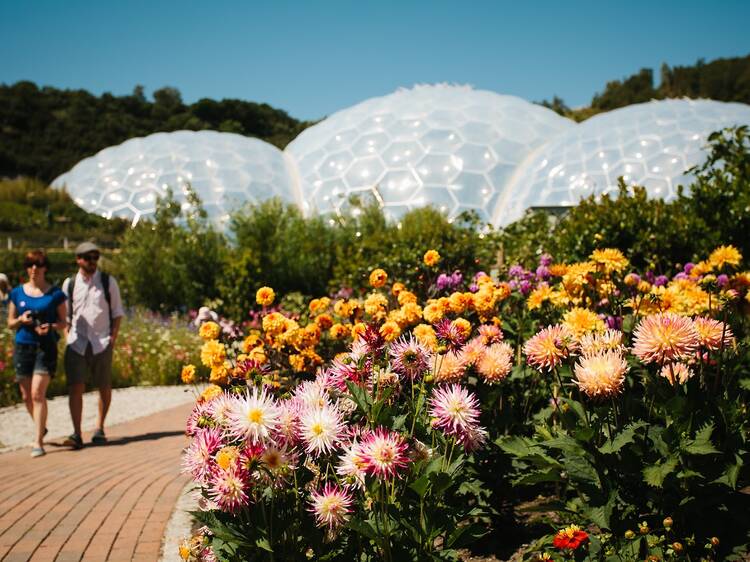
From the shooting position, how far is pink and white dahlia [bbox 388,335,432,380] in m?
2.11

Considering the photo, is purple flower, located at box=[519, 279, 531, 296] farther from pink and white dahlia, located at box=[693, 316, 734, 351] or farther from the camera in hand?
the camera in hand

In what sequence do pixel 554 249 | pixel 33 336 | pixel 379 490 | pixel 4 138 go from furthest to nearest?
1. pixel 4 138
2. pixel 554 249
3. pixel 33 336
4. pixel 379 490

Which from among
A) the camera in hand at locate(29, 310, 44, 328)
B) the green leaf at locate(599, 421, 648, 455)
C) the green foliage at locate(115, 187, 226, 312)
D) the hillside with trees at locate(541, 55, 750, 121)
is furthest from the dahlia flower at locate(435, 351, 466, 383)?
the hillside with trees at locate(541, 55, 750, 121)

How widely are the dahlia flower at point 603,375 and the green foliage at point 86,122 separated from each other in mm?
36961

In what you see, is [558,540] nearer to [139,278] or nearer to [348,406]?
[348,406]

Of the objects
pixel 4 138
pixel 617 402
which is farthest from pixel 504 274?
pixel 4 138

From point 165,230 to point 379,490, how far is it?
40.9ft

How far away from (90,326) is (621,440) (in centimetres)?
459

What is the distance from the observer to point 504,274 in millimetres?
5363

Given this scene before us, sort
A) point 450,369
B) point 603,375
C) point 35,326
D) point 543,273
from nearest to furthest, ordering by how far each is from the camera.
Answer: point 603,375 < point 450,369 < point 543,273 < point 35,326

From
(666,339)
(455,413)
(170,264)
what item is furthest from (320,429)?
(170,264)

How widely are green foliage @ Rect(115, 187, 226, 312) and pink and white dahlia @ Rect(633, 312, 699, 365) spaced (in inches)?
377

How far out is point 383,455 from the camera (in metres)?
1.67

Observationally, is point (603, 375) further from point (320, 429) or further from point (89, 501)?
point (89, 501)
